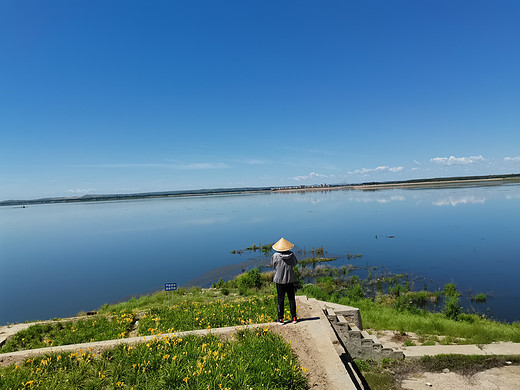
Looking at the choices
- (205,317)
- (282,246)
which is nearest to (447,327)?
(282,246)

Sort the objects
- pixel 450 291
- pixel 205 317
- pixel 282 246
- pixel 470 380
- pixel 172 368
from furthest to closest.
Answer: pixel 450 291 < pixel 205 317 < pixel 470 380 < pixel 282 246 < pixel 172 368

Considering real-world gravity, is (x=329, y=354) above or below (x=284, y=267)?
below

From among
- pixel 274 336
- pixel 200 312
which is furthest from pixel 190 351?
pixel 200 312

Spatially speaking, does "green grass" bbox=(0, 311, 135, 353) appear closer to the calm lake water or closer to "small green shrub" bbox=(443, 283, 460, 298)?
the calm lake water

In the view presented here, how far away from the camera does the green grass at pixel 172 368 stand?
20.0 ft

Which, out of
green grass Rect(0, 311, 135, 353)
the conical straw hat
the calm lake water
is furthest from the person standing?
the calm lake water

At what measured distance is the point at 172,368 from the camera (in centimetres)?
642

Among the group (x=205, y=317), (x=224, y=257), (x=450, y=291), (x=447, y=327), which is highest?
(x=205, y=317)

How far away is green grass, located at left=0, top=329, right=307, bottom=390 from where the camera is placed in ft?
20.0

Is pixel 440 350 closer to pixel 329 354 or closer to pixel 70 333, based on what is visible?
pixel 329 354

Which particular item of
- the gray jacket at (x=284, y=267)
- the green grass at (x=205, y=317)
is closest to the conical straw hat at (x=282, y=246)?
the gray jacket at (x=284, y=267)

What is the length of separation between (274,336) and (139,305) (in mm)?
12958

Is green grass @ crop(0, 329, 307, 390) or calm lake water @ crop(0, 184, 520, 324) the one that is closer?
green grass @ crop(0, 329, 307, 390)

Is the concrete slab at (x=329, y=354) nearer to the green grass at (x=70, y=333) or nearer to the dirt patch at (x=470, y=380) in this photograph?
the dirt patch at (x=470, y=380)
